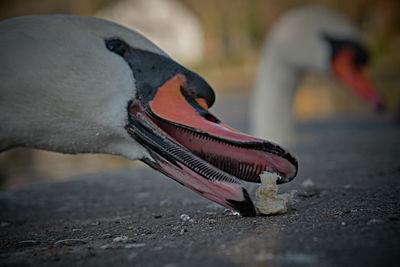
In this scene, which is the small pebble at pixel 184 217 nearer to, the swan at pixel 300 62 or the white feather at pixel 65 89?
the white feather at pixel 65 89

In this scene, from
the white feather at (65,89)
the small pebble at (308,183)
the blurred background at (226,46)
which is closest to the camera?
the white feather at (65,89)

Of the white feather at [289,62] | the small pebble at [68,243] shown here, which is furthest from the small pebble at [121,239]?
the white feather at [289,62]

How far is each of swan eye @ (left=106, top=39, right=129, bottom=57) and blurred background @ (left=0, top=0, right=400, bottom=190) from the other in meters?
3.02

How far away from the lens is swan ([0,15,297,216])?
1920 millimetres

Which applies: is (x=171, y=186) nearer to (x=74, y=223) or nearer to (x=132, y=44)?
(x=74, y=223)

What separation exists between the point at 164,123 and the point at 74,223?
0.80 metres

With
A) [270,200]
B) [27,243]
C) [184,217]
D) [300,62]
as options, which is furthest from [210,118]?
[300,62]

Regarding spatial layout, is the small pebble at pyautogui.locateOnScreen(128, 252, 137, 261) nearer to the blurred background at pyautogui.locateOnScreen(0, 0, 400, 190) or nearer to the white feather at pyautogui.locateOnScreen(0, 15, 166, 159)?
the white feather at pyautogui.locateOnScreen(0, 15, 166, 159)

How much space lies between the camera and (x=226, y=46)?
26438mm

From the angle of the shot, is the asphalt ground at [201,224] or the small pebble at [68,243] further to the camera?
the small pebble at [68,243]

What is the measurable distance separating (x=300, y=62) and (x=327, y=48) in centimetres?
36

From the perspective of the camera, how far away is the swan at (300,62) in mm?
5441

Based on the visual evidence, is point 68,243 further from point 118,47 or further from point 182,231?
point 118,47

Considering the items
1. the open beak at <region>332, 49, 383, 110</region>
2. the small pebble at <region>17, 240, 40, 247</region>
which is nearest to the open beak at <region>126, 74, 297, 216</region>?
the small pebble at <region>17, 240, 40, 247</region>
